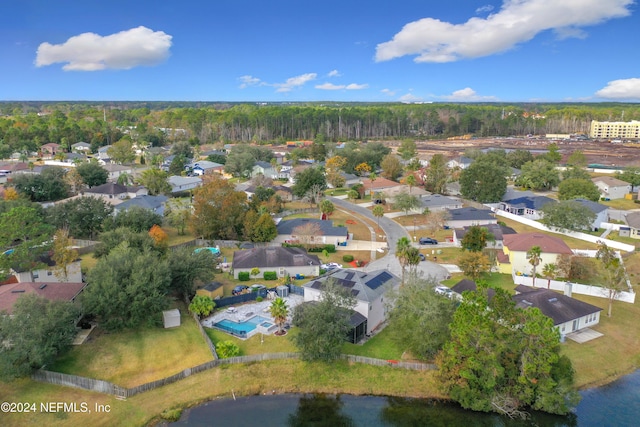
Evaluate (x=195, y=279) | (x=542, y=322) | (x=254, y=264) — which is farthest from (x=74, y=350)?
(x=542, y=322)

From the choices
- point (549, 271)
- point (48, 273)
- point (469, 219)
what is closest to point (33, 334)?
point (48, 273)

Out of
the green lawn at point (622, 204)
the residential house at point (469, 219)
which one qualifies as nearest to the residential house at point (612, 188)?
the green lawn at point (622, 204)

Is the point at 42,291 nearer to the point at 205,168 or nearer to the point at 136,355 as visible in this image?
the point at 136,355

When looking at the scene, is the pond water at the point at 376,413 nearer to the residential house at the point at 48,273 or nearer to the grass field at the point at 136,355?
the grass field at the point at 136,355

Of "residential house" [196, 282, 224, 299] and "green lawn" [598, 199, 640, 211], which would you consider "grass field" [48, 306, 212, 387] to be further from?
"green lawn" [598, 199, 640, 211]

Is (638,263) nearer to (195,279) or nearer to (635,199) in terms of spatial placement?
(635,199)

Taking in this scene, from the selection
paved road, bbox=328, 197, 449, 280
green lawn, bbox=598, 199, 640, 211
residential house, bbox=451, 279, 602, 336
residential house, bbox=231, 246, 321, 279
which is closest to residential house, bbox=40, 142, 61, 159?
paved road, bbox=328, 197, 449, 280
